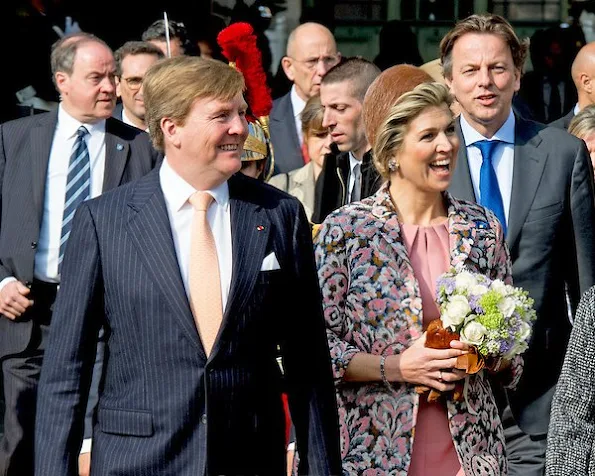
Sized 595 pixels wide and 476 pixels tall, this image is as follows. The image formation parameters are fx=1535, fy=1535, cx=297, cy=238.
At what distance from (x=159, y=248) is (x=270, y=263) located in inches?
14.1

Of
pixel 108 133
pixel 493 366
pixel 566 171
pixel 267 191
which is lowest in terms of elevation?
pixel 493 366

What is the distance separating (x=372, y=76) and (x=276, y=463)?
378 cm

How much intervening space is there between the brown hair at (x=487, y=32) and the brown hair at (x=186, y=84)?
7.02 feet

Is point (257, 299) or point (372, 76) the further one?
point (372, 76)

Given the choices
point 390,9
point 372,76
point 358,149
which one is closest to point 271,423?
point 358,149

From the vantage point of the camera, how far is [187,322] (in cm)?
471

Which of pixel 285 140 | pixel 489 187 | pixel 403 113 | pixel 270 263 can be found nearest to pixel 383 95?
pixel 403 113

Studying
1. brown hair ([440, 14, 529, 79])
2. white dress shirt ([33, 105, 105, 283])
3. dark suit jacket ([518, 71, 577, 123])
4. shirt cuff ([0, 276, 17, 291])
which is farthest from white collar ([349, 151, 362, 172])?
dark suit jacket ([518, 71, 577, 123])

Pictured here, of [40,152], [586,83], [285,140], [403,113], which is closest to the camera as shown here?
[403,113]

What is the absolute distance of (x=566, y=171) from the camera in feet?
21.2

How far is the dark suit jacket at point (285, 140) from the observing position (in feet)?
31.3

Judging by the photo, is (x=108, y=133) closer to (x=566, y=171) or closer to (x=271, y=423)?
(x=566, y=171)

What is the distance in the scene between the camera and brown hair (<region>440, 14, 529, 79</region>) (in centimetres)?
683

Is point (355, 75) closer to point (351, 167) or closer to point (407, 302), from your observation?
point (351, 167)
